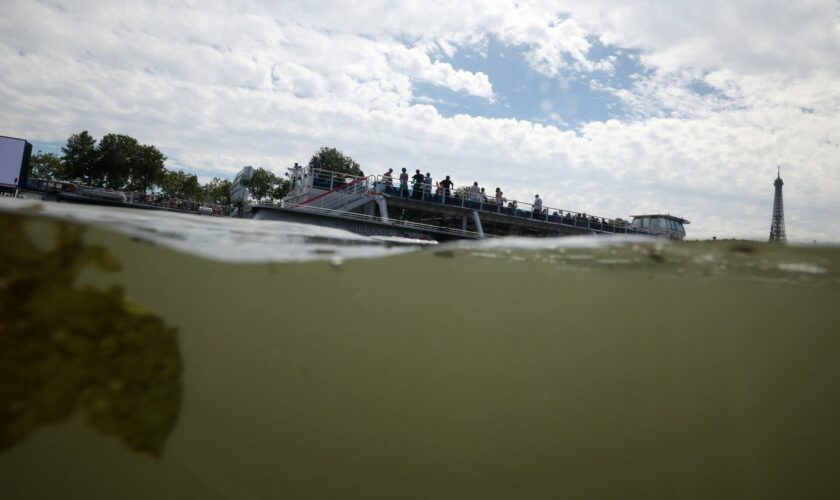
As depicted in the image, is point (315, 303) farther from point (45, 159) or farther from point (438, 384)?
point (45, 159)

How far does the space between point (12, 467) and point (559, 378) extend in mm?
6744

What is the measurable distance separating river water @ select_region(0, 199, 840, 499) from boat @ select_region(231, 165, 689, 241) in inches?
485

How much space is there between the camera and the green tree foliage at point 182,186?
69.9 metres

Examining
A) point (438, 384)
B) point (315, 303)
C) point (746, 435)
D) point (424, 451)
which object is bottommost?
point (424, 451)

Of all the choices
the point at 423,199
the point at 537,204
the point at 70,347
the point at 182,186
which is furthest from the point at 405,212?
the point at 182,186

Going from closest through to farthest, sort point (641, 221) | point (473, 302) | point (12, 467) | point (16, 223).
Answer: point (16, 223), point (12, 467), point (473, 302), point (641, 221)

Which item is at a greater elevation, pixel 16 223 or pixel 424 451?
pixel 16 223

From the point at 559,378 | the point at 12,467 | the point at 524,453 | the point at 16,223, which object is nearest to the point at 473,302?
the point at 559,378

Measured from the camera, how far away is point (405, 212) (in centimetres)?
2312

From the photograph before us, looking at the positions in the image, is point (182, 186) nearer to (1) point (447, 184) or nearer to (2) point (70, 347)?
(1) point (447, 184)

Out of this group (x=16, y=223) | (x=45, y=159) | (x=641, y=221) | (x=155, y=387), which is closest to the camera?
(x=16, y=223)

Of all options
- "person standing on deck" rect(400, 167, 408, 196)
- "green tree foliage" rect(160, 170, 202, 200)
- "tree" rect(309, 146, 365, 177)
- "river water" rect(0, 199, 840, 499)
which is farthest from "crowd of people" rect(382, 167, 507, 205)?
"green tree foliage" rect(160, 170, 202, 200)

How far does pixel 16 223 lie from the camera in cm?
362

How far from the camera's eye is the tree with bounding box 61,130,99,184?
51.6 m
